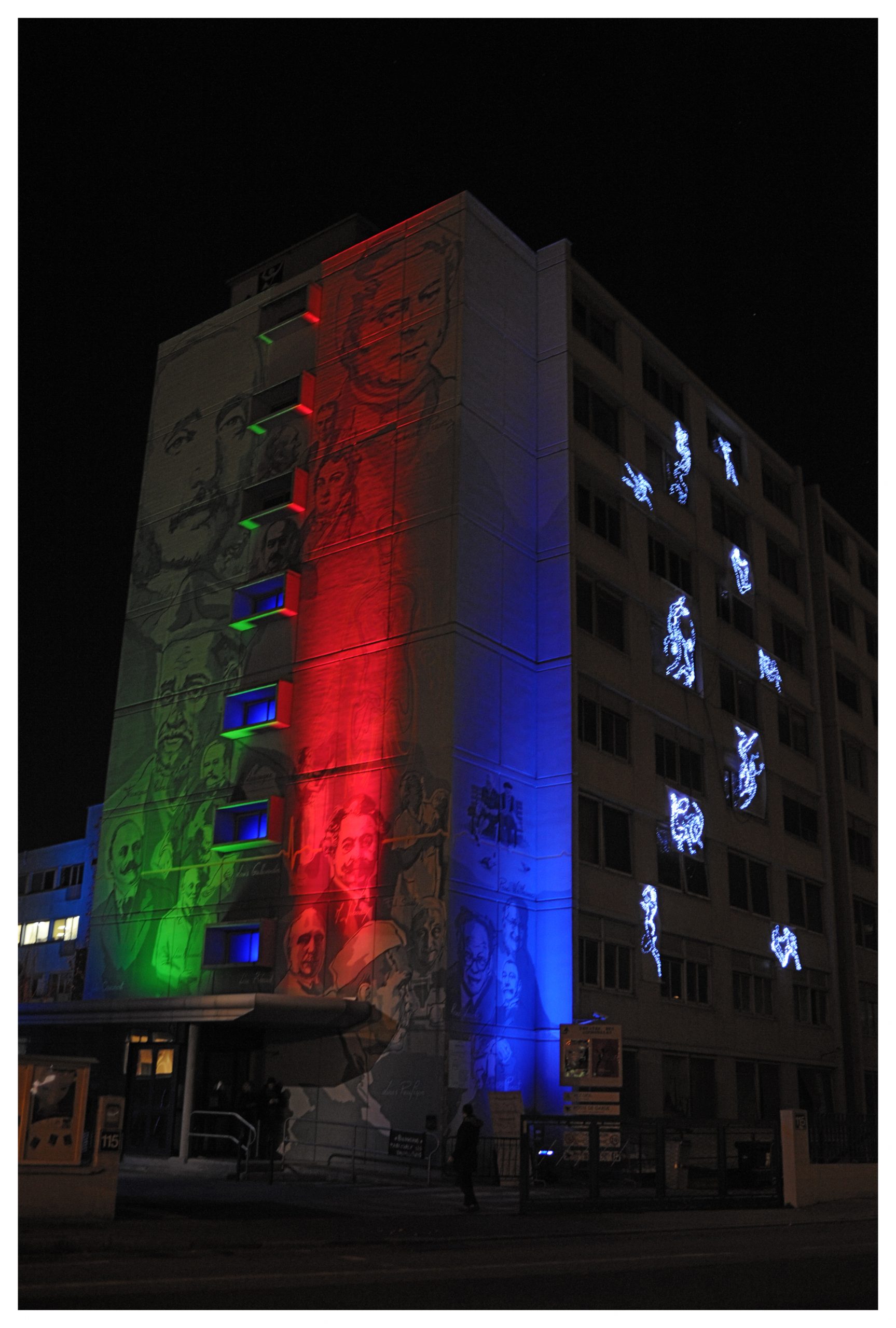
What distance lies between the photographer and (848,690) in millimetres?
58688

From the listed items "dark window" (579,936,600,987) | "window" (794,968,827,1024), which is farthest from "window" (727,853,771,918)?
"dark window" (579,936,600,987)

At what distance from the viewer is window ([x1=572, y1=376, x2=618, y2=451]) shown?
4172 centimetres

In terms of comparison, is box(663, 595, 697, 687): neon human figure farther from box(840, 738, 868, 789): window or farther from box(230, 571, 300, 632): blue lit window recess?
box(840, 738, 868, 789): window

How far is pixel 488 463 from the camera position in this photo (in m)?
38.0

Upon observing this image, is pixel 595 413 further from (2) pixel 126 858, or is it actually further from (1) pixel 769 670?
(2) pixel 126 858

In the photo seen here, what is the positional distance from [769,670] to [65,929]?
43.2m

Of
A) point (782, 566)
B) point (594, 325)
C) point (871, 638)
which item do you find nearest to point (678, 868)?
point (782, 566)

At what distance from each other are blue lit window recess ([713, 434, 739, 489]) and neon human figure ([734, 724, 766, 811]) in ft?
36.6

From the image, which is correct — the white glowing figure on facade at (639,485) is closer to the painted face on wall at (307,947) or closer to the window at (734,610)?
the window at (734,610)

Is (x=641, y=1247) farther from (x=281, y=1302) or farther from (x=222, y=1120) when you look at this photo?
(x=222, y=1120)

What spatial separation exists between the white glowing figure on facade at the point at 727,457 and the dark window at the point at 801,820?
44.2ft

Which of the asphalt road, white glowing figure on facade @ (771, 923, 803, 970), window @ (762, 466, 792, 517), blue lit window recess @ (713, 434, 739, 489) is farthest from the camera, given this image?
window @ (762, 466, 792, 517)

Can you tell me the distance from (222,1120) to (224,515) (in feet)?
69.2

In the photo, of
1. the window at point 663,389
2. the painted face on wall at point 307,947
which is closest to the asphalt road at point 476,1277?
the painted face on wall at point 307,947
